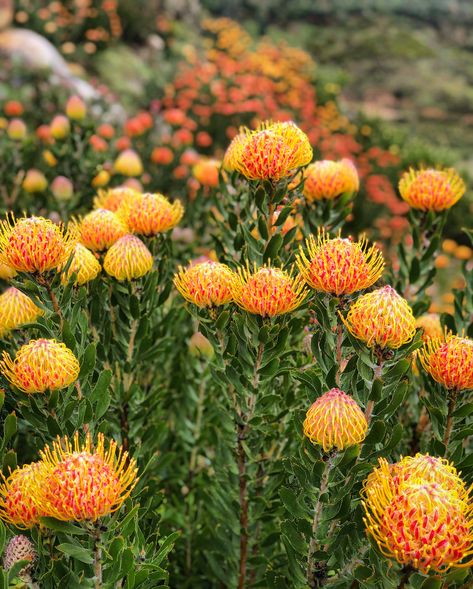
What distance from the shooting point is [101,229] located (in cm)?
204

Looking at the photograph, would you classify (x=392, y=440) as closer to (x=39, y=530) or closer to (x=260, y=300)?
(x=260, y=300)

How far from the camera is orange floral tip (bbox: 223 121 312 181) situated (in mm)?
Answer: 1778

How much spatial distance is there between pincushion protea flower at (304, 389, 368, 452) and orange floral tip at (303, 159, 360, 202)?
1114 mm

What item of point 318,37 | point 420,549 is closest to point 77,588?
point 420,549

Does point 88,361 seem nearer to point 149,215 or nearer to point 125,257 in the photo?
point 125,257

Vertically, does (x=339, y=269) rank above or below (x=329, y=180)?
above

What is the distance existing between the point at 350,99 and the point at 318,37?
11.9ft

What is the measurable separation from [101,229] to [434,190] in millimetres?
1222

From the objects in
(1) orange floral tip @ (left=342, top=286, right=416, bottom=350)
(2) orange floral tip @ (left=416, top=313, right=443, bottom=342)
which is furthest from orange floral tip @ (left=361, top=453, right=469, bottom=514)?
(2) orange floral tip @ (left=416, top=313, right=443, bottom=342)

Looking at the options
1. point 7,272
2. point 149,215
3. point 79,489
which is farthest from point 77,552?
point 149,215

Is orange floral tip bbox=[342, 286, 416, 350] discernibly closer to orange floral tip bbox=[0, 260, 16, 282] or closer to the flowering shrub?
the flowering shrub

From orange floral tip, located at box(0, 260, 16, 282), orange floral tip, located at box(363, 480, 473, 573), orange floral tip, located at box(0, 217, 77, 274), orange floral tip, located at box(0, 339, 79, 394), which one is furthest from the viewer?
orange floral tip, located at box(0, 260, 16, 282)

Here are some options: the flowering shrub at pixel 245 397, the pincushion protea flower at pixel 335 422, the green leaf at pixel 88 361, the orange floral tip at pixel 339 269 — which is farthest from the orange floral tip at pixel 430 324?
the green leaf at pixel 88 361

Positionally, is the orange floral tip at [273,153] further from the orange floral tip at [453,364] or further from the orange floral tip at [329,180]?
the orange floral tip at [453,364]
